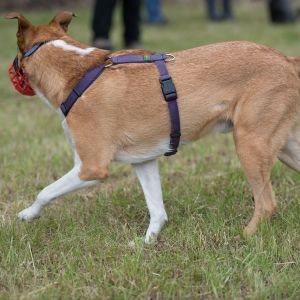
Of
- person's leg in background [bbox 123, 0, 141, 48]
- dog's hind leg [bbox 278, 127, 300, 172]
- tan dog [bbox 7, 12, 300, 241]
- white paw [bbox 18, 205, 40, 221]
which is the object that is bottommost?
person's leg in background [bbox 123, 0, 141, 48]

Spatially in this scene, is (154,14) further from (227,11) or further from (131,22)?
(131,22)

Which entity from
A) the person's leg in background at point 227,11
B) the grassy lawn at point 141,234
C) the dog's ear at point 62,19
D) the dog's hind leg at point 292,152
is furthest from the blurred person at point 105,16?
the person's leg in background at point 227,11

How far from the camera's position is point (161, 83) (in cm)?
403

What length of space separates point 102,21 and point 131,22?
142 cm

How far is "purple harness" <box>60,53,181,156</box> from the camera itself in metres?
4.02

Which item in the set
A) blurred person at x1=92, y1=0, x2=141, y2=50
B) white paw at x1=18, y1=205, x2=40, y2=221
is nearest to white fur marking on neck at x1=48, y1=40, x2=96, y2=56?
white paw at x1=18, y1=205, x2=40, y2=221

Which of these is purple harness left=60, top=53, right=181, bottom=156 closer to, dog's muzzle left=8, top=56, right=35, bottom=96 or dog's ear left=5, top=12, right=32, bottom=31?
dog's muzzle left=8, top=56, right=35, bottom=96

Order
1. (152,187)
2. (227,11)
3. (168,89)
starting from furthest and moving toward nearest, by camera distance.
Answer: (227,11) → (152,187) → (168,89)

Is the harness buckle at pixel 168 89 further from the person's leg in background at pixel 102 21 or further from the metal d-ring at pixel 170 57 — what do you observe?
the person's leg in background at pixel 102 21

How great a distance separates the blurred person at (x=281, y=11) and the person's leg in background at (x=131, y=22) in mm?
5497

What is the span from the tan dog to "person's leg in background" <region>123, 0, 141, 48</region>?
21.4 feet

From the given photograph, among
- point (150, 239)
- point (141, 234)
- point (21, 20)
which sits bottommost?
point (141, 234)

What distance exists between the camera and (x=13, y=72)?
14.0ft

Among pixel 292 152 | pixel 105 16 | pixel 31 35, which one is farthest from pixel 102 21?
pixel 292 152
